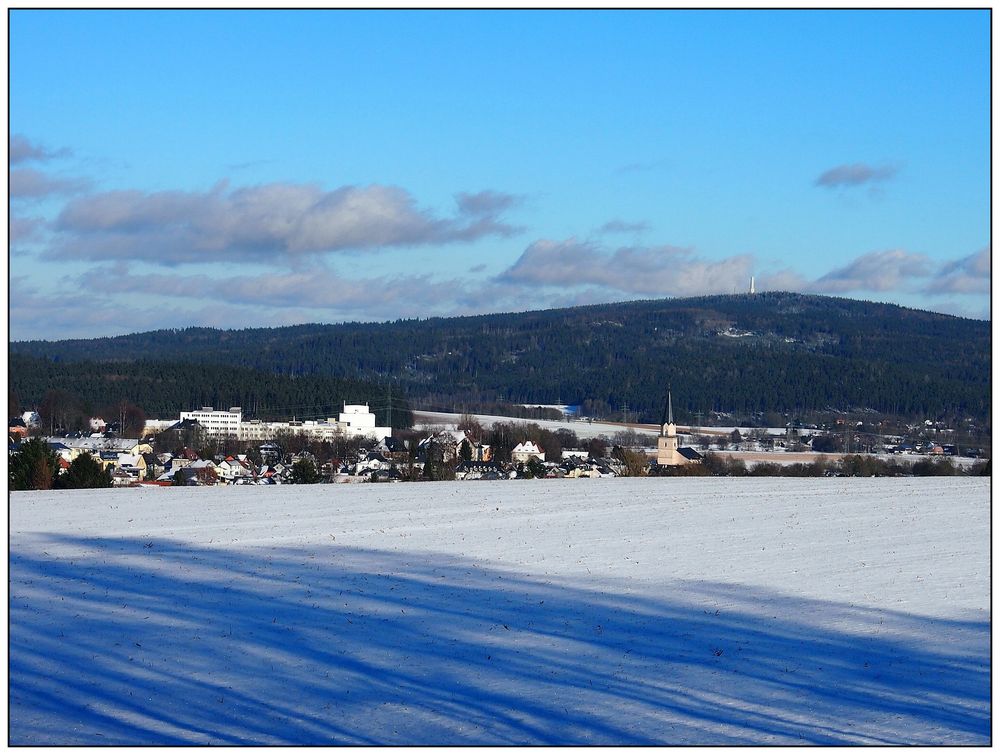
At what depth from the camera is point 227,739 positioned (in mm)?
7137

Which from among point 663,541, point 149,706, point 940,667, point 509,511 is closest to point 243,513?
point 509,511

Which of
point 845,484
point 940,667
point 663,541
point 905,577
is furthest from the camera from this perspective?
point 845,484

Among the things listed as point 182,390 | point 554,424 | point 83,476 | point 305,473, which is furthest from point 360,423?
point 83,476

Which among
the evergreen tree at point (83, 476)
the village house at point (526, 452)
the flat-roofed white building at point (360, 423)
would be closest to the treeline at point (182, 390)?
the flat-roofed white building at point (360, 423)

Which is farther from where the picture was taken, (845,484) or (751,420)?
(751,420)

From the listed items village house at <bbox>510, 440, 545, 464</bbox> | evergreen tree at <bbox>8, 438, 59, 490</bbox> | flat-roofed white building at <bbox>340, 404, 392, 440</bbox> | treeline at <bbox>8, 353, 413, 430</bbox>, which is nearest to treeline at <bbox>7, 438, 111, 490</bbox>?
evergreen tree at <bbox>8, 438, 59, 490</bbox>

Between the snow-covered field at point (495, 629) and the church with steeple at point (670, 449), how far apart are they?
70.5 feet

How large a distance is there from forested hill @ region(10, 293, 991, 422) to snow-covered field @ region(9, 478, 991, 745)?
40.7 m

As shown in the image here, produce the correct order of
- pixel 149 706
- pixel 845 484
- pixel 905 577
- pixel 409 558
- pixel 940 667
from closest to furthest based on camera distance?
pixel 149 706, pixel 940 667, pixel 905 577, pixel 409 558, pixel 845 484

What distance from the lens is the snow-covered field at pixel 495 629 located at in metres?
7.58

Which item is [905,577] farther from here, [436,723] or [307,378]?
[307,378]

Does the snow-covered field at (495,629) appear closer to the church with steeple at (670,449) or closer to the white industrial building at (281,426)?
the church with steeple at (670,449)

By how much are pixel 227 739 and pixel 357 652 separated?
2371mm

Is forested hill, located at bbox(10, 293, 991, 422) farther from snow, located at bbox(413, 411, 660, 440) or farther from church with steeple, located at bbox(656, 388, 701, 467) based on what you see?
snow, located at bbox(413, 411, 660, 440)
